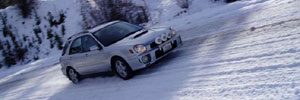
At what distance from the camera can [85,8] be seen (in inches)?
776

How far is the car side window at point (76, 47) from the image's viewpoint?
8863mm

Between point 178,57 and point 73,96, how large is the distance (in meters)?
2.82

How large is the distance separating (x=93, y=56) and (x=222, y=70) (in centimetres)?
356

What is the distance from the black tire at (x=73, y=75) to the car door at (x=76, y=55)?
0.80ft

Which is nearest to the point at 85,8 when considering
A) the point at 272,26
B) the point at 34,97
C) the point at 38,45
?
the point at 38,45

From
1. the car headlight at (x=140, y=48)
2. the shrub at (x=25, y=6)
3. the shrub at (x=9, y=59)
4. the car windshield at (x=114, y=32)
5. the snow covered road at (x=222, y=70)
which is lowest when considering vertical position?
the shrub at (x=9, y=59)

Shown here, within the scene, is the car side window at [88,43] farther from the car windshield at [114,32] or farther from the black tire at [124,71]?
the black tire at [124,71]

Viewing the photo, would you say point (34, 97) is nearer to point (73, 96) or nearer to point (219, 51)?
point (73, 96)

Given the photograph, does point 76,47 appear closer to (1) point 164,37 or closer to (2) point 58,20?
(1) point 164,37

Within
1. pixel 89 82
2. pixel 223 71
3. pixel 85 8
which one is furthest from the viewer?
pixel 85 8

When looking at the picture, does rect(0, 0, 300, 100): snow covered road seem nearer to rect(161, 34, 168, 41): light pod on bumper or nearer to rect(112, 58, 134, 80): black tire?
rect(112, 58, 134, 80): black tire

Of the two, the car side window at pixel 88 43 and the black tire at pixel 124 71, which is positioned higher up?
the car side window at pixel 88 43

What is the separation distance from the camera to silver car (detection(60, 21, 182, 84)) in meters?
7.34

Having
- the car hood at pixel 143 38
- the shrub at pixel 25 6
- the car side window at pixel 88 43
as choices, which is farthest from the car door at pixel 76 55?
the shrub at pixel 25 6
